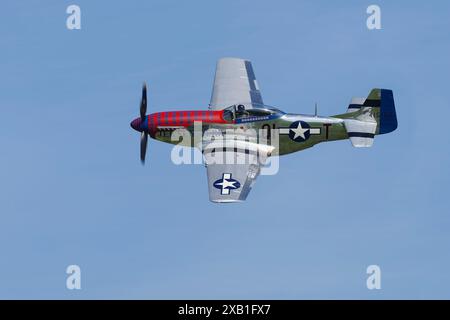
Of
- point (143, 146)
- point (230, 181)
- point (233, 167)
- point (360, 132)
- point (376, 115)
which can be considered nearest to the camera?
point (230, 181)

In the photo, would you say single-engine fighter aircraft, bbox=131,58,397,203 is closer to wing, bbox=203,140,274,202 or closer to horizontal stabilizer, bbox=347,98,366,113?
horizontal stabilizer, bbox=347,98,366,113

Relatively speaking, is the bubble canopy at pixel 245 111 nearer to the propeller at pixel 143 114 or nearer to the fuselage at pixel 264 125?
the fuselage at pixel 264 125

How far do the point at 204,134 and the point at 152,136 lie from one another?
2.27 meters

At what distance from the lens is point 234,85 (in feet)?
149

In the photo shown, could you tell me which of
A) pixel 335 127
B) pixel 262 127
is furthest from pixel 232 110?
pixel 335 127

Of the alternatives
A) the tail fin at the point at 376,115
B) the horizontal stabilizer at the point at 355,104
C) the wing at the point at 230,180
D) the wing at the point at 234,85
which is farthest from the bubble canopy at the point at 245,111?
the horizontal stabilizer at the point at 355,104

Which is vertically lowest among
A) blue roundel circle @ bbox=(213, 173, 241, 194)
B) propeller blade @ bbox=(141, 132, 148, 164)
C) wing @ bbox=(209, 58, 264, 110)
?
blue roundel circle @ bbox=(213, 173, 241, 194)

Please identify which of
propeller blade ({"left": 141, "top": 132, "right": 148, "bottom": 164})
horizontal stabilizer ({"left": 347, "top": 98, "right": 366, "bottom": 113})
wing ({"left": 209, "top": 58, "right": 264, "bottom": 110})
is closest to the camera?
propeller blade ({"left": 141, "top": 132, "right": 148, "bottom": 164})

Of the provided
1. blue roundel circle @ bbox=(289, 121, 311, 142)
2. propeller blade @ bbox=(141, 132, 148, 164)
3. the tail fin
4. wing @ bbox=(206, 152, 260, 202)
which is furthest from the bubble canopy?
propeller blade @ bbox=(141, 132, 148, 164)

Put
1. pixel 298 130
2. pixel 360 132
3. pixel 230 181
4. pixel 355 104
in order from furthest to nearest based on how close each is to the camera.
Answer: pixel 355 104 < pixel 298 130 < pixel 360 132 < pixel 230 181

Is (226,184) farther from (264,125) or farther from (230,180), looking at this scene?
(264,125)

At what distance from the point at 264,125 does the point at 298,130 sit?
1350 mm

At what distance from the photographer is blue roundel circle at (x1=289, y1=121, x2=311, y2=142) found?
4278 centimetres

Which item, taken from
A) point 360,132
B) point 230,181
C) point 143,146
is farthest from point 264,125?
point 230,181
